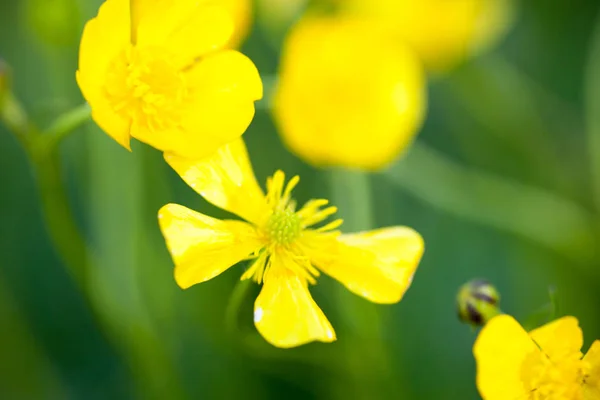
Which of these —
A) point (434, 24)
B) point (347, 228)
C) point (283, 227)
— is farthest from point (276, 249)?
point (434, 24)

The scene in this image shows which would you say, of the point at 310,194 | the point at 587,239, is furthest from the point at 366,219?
the point at 587,239

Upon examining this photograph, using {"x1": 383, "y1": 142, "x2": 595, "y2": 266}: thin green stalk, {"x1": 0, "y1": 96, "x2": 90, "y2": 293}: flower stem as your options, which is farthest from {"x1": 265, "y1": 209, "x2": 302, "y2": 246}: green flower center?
{"x1": 383, "y1": 142, "x2": 595, "y2": 266}: thin green stalk

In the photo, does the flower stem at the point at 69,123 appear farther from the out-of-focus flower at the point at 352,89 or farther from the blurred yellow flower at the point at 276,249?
the out-of-focus flower at the point at 352,89

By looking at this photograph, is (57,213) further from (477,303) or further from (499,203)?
(499,203)

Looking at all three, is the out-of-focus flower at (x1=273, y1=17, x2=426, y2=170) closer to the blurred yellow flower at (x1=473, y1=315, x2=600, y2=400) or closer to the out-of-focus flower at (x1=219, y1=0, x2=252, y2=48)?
the out-of-focus flower at (x1=219, y1=0, x2=252, y2=48)

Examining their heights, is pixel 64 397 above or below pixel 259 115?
below

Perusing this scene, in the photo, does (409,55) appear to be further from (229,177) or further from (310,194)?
(229,177)

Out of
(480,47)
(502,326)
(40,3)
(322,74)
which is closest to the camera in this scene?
(502,326)
